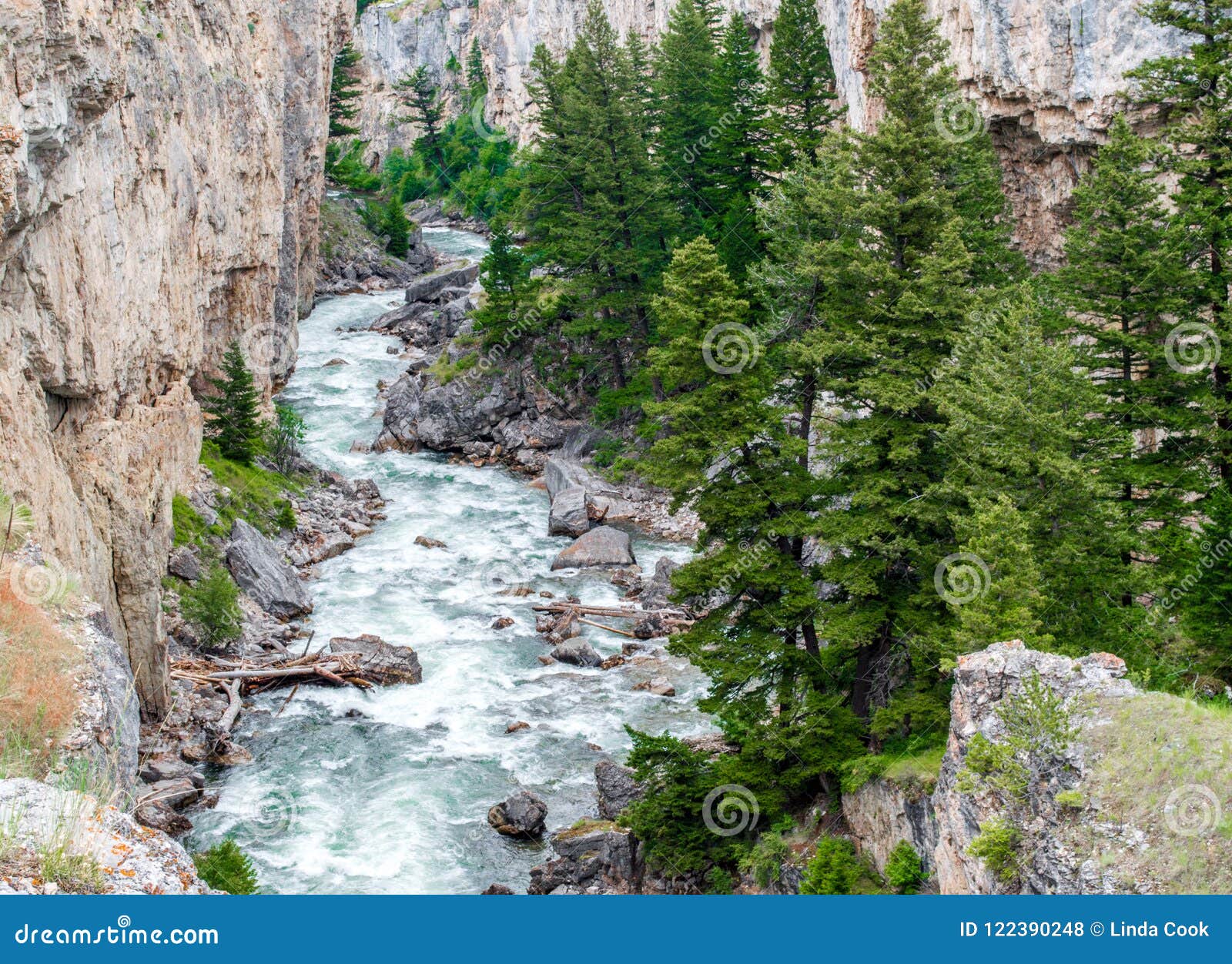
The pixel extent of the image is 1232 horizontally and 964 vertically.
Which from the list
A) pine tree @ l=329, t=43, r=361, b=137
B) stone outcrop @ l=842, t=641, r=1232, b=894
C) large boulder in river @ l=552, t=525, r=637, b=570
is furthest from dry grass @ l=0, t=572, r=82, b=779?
pine tree @ l=329, t=43, r=361, b=137

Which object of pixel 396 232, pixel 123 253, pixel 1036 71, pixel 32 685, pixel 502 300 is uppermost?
pixel 1036 71

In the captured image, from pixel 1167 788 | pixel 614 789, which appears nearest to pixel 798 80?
pixel 614 789

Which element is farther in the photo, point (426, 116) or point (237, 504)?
point (426, 116)

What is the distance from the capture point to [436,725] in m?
28.1

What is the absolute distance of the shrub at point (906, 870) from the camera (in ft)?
58.0

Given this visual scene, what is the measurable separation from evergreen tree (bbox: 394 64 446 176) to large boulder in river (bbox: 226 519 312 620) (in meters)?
69.7

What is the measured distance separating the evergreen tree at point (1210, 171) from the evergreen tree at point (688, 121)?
25.2 metres

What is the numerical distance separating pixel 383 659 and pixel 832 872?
611 inches

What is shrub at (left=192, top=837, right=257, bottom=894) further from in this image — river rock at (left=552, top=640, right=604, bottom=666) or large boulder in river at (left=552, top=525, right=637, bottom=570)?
large boulder in river at (left=552, top=525, right=637, bottom=570)

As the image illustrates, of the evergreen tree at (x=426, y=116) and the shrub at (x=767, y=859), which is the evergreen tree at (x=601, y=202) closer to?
the shrub at (x=767, y=859)

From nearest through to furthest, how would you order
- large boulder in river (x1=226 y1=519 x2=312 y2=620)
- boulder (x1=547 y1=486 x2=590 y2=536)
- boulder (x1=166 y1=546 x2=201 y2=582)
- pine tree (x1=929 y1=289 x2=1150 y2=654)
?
1. pine tree (x1=929 y1=289 x2=1150 y2=654)
2. boulder (x1=166 y1=546 x2=201 y2=582)
3. large boulder in river (x1=226 y1=519 x2=312 y2=620)
4. boulder (x1=547 y1=486 x2=590 y2=536)

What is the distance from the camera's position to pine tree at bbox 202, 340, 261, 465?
4025cm

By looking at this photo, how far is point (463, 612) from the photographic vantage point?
34906 millimetres

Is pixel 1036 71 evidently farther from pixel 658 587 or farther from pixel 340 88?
pixel 340 88
